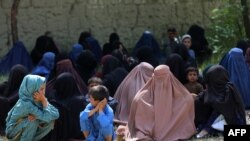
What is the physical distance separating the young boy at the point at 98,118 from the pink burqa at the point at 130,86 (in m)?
1.50

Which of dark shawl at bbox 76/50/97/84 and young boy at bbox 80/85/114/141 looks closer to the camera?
young boy at bbox 80/85/114/141

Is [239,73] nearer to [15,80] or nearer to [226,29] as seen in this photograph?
[15,80]

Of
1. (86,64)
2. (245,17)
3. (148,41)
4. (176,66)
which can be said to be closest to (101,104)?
(176,66)

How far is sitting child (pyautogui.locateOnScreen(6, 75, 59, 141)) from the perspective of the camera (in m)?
5.55

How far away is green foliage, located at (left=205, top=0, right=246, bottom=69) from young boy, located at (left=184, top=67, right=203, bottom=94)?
3.62 metres

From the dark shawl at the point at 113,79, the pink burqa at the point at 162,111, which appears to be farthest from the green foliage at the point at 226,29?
the pink burqa at the point at 162,111

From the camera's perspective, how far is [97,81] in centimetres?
723

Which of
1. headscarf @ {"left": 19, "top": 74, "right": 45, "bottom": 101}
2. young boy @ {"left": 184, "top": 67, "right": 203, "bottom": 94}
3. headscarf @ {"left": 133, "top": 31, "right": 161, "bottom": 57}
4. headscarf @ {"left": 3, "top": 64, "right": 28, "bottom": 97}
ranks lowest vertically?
headscarf @ {"left": 133, "top": 31, "right": 161, "bottom": 57}

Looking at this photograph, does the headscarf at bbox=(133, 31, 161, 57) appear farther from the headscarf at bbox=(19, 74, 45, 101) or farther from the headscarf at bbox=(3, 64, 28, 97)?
the headscarf at bbox=(19, 74, 45, 101)

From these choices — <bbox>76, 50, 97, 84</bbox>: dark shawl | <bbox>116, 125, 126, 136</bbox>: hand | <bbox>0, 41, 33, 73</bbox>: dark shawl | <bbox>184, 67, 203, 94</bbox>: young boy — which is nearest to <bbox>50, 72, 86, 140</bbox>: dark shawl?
<bbox>116, 125, 126, 136</bbox>: hand

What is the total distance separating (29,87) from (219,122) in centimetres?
223

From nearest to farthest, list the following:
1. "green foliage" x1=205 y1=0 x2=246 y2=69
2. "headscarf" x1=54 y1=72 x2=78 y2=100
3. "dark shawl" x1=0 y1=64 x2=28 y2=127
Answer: "headscarf" x1=54 y1=72 x2=78 y2=100 < "dark shawl" x1=0 y1=64 x2=28 y2=127 < "green foliage" x1=205 y1=0 x2=246 y2=69

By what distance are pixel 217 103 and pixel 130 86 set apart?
52.5 inches

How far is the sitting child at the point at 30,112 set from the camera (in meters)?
5.55
